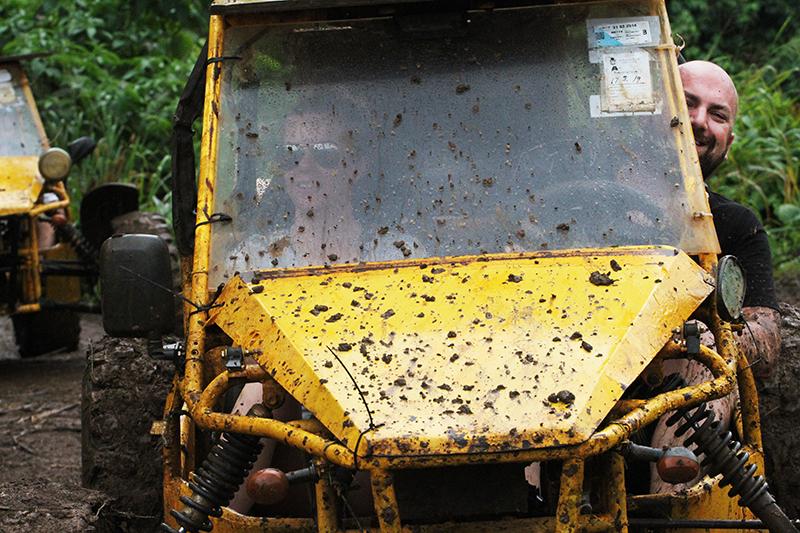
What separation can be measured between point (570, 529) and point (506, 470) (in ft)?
0.65

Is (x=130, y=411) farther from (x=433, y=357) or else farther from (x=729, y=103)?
(x=729, y=103)

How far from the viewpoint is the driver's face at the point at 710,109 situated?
4.11 metres

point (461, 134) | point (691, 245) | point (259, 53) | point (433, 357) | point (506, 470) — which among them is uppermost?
point (259, 53)

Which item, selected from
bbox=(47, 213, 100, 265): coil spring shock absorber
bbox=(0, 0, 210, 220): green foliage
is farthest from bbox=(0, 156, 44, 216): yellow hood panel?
bbox=(0, 0, 210, 220): green foliage

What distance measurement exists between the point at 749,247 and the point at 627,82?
0.89 m

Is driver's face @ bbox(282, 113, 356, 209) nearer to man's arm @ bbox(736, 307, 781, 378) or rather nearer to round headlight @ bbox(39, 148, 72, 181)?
man's arm @ bbox(736, 307, 781, 378)

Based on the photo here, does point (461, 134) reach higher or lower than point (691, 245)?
higher

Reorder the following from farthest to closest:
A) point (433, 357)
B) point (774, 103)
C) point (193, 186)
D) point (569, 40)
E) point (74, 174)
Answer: point (74, 174) → point (774, 103) → point (193, 186) → point (569, 40) → point (433, 357)

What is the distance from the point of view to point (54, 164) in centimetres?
754

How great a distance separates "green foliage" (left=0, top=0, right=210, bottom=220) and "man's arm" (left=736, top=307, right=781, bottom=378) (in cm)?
762

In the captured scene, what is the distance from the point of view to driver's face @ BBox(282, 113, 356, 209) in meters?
3.15

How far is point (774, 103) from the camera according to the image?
9.72 metres

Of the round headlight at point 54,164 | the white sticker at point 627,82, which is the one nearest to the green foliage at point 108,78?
the round headlight at point 54,164

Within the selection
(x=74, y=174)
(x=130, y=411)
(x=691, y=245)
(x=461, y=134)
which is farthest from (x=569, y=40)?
(x=74, y=174)
